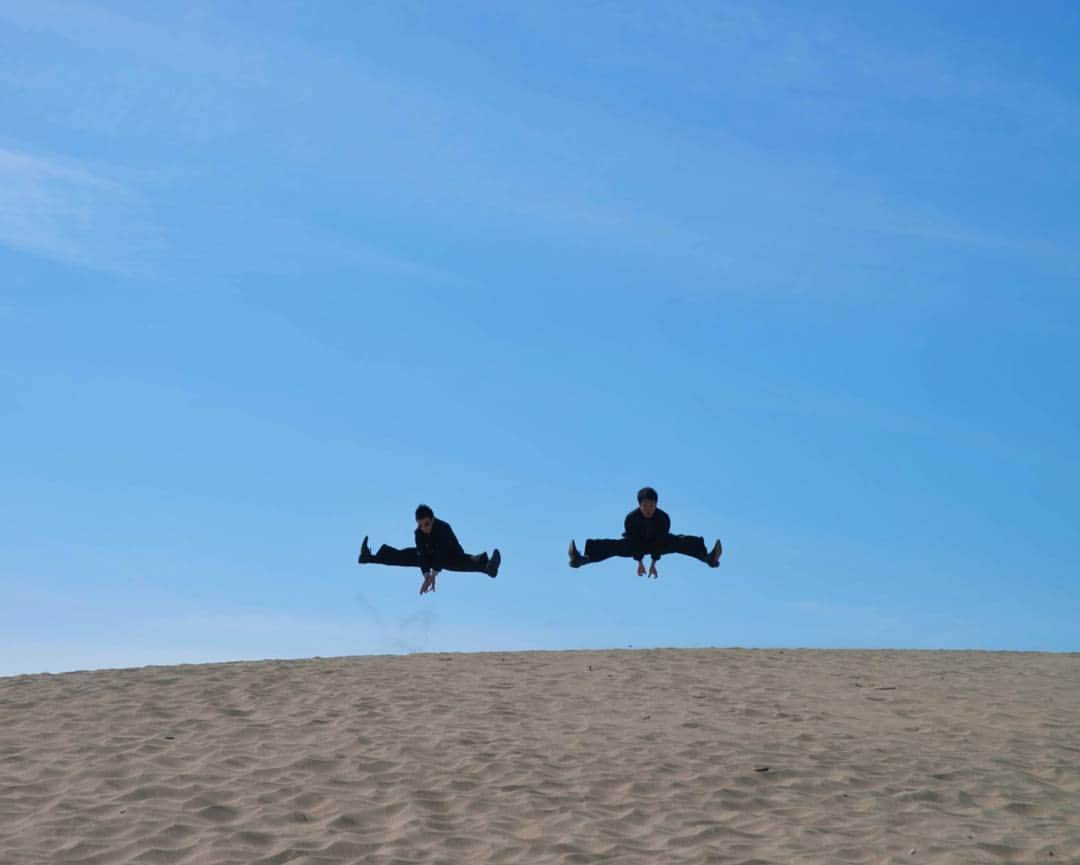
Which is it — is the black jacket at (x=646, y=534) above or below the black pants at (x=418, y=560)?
above

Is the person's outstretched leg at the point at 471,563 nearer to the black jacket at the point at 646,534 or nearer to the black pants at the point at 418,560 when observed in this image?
the black pants at the point at 418,560

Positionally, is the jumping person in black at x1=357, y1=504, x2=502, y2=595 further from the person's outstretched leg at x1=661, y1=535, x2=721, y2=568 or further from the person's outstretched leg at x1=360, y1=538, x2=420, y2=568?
the person's outstretched leg at x1=661, y1=535, x2=721, y2=568

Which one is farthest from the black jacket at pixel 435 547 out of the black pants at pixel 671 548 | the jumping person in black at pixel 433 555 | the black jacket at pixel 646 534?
the black jacket at pixel 646 534

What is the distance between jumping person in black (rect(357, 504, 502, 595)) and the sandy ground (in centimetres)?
146

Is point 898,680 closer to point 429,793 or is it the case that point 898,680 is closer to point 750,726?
point 750,726

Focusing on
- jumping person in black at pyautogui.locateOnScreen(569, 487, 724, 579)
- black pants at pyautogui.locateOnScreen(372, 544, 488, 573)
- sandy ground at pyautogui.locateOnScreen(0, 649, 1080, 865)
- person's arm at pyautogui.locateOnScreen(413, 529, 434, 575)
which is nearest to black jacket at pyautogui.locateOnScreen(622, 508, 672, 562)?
jumping person in black at pyautogui.locateOnScreen(569, 487, 724, 579)

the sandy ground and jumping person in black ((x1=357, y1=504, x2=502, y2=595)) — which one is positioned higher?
jumping person in black ((x1=357, y1=504, x2=502, y2=595))

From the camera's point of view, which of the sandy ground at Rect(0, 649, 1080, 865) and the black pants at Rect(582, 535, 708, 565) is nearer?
the sandy ground at Rect(0, 649, 1080, 865)

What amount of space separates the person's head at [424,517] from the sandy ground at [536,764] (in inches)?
79.5

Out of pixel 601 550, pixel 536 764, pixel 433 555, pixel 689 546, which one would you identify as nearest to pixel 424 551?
pixel 433 555

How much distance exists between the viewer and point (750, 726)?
14680 millimetres

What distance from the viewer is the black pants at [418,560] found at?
63.1ft

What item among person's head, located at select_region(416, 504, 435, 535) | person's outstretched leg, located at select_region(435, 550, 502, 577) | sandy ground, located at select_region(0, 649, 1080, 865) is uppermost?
person's head, located at select_region(416, 504, 435, 535)

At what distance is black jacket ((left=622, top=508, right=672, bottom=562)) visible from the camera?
1895 centimetres
